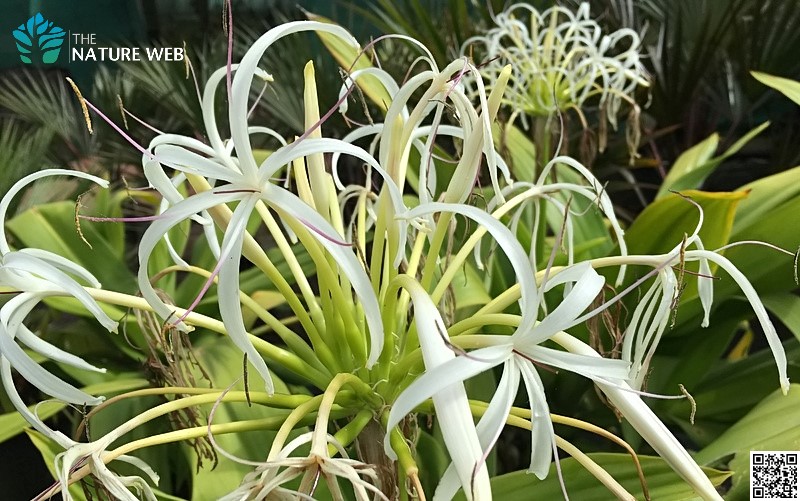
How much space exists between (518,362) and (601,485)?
0.17 m

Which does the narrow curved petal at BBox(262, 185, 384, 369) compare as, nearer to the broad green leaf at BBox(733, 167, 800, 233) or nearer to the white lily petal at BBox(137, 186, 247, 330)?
the white lily petal at BBox(137, 186, 247, 330)

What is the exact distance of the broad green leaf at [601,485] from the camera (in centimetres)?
31

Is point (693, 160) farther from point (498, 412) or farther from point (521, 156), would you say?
point (498, 412)

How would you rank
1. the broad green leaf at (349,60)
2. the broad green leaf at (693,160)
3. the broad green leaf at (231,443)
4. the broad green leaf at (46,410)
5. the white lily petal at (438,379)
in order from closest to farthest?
1. the white lily petal at (438,379)
2. the broad green leaf at (231,443)
3. the broad green leaf at (46,410)
4. the broad green leaf at (349,60)
5. the broad green leaf at (693,160)

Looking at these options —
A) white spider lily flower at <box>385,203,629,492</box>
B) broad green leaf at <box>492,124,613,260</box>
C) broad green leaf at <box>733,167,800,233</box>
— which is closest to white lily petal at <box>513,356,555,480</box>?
white spider lily flower at <box>385,203,629,492</box>

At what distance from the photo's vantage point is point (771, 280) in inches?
21.0

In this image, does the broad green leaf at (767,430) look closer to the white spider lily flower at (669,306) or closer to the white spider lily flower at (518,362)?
the white spider lily flower at (669,306)

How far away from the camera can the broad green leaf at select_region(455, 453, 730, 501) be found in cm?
31

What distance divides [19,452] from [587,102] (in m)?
0.95

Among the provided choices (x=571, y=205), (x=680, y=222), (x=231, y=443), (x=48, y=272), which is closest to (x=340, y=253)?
(x=48, y=272)

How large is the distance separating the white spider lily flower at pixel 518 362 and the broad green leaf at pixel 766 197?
449mm

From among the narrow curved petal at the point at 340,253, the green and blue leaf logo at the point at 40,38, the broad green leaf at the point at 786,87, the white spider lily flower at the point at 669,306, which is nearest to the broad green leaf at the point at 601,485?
the white spider lily flower at the point at 669,306

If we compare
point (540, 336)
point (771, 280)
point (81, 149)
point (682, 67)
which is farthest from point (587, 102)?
point (540, 336)

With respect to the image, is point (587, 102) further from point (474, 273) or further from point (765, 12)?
point (474, 273)
